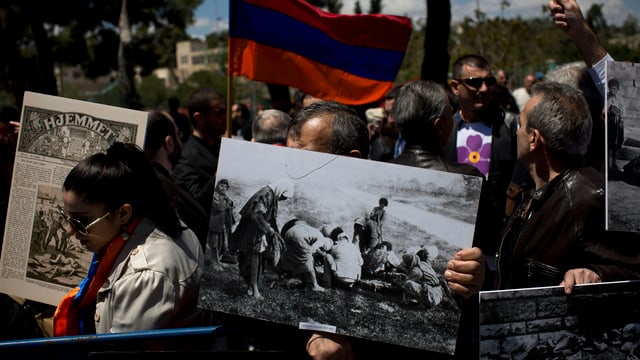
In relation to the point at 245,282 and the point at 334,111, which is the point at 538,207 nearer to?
the point at 334,111

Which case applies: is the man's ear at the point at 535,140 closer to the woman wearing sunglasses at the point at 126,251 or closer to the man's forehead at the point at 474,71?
the woman wearing sunglasses at the point at 126,251

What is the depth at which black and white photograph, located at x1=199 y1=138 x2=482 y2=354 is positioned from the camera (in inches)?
74.3

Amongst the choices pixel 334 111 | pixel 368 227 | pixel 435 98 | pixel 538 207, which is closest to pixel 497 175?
pixel 435 98

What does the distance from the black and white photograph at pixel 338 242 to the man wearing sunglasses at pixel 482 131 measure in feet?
8.98

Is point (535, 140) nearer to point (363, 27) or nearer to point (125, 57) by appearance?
point (363, 27)

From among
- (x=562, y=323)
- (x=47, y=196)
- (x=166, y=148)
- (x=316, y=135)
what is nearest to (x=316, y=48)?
(x=166, y=148)

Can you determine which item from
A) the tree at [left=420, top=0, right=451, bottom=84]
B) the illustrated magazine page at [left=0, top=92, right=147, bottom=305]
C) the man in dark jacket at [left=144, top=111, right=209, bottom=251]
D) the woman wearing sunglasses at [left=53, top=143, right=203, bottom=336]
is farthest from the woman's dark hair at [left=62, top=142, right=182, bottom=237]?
the tree at [left=420, top=0, right=451, bottom=84]

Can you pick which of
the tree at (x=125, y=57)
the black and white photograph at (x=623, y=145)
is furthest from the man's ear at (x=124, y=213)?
the tree at (x=125, y=57)

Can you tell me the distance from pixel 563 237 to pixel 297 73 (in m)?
2.83

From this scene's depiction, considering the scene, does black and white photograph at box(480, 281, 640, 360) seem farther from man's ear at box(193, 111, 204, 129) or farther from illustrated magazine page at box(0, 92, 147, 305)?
man's ear at box(193, 111, 204, 129)

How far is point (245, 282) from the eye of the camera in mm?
2016

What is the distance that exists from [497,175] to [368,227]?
9.52 feet

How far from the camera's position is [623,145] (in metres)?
2.06

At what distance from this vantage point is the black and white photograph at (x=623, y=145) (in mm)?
2037
